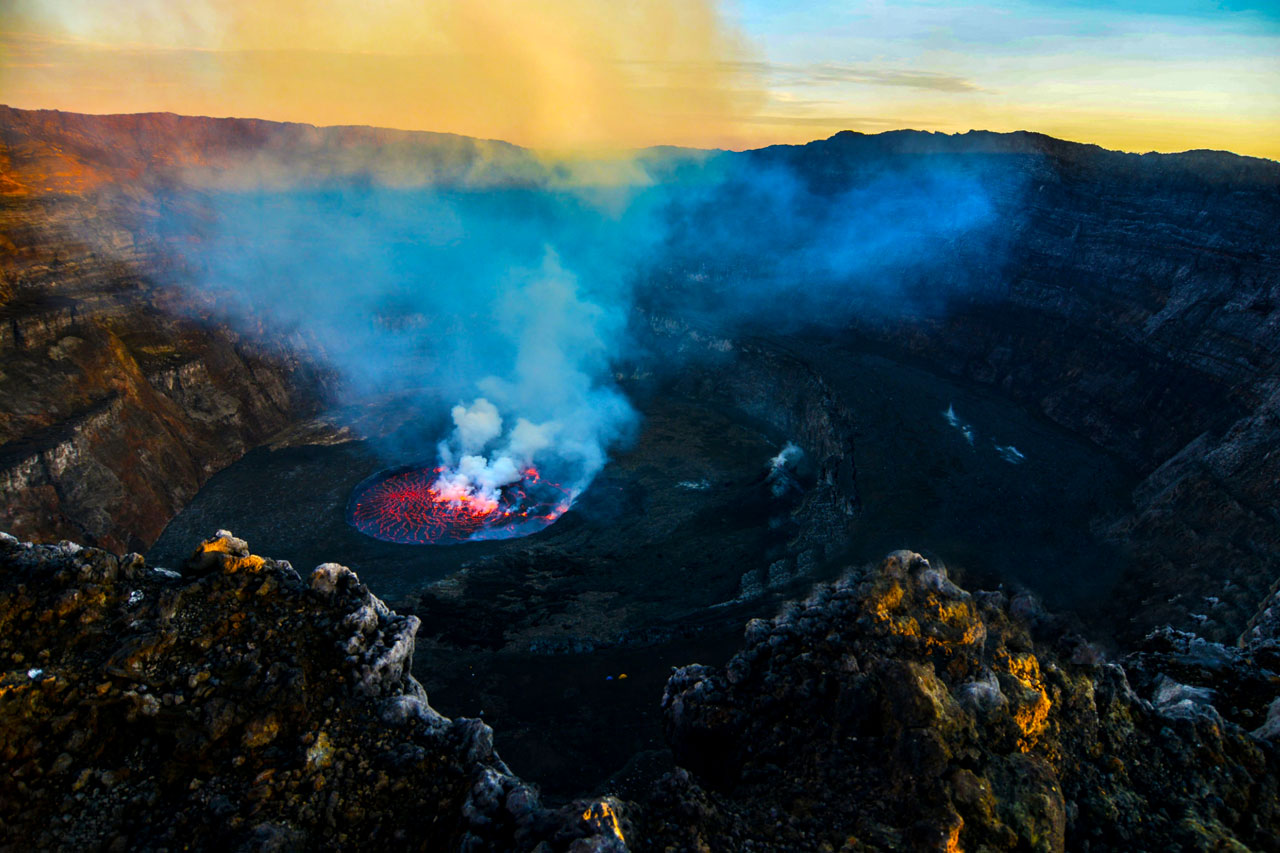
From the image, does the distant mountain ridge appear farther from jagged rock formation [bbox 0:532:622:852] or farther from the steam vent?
jagged rock formation [bbox 0:532:622:852]

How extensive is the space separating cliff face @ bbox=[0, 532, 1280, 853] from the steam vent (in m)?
0.06

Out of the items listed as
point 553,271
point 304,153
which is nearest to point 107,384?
point 553,271

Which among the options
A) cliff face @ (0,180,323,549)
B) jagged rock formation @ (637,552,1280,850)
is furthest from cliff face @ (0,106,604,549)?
jagged rock formation @ (637,552,1280,850)

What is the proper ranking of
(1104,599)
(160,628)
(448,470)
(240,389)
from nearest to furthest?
(160,628) → (1104,599) → (448,470) → (240,389)

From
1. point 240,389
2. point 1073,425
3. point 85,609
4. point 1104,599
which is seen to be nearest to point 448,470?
point 240,389

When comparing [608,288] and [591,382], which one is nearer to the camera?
[591,382]

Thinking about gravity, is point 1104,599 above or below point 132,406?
below

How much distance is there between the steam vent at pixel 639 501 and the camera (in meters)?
8.88

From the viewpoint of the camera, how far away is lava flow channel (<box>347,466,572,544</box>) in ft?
105

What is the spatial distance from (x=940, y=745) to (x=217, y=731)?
34.7 ft

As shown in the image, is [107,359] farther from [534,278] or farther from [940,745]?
[940,745]

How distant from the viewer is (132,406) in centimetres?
3344

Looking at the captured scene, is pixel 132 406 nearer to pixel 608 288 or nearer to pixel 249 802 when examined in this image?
pixel 249 802

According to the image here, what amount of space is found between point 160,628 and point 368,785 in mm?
4129
